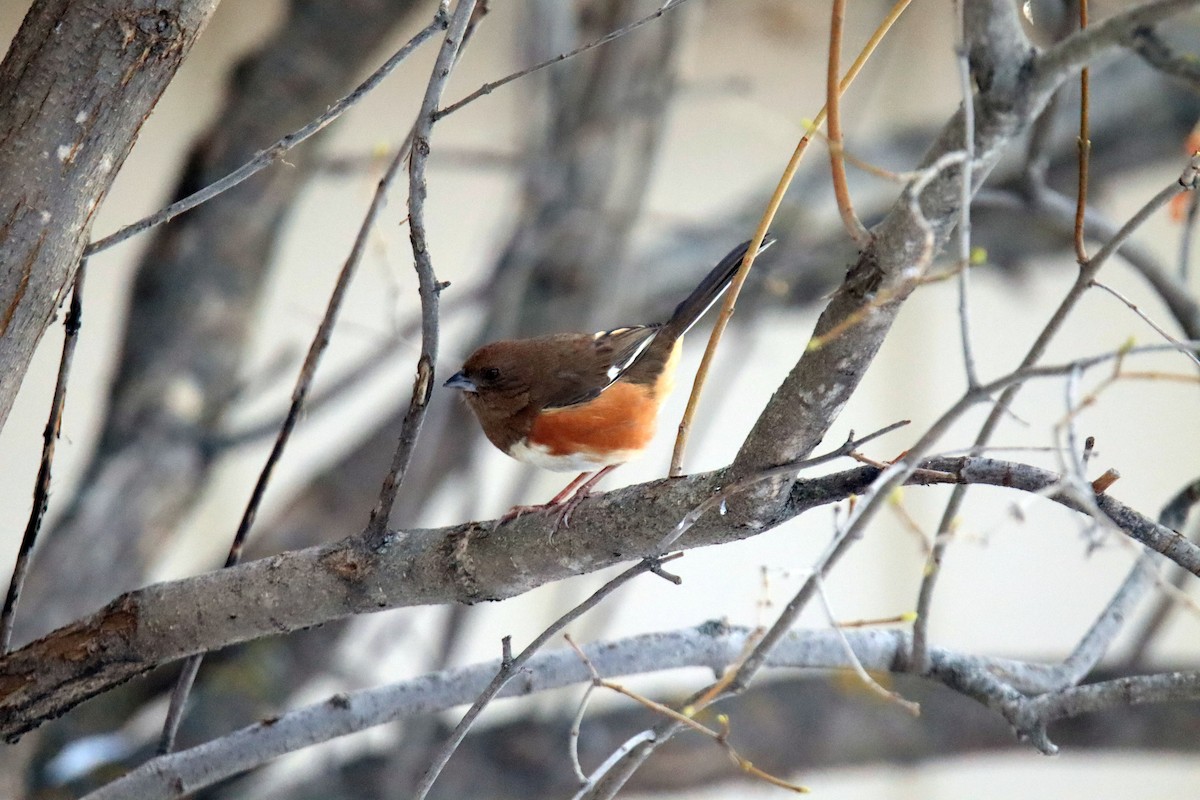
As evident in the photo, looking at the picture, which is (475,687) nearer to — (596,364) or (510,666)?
(510,666)

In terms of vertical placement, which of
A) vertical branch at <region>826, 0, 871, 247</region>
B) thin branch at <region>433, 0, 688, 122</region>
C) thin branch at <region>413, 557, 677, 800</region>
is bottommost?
thin branch at <region>413, 557, 677, 800</region>

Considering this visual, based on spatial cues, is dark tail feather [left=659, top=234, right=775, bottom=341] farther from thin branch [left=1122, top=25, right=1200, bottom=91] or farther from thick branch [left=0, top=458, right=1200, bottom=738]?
thin branch [left=1122, top=25, right=1200, bottom=91]

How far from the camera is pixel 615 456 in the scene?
143cm

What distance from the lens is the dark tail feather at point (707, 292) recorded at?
1368 millimetres

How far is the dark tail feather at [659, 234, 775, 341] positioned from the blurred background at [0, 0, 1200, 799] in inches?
13.7

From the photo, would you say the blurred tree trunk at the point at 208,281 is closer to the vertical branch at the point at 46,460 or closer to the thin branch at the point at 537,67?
the vertical branch at the point at 46,460

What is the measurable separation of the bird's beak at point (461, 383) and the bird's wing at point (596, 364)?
130 mm

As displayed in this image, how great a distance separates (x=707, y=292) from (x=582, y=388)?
210mm

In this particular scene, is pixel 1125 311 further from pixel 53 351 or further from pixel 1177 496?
pixel 53 351

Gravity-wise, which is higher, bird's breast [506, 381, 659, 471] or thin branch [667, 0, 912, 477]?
bird's breast [506, 381, 659, 471]

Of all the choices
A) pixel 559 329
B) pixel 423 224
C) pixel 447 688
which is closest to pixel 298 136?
pixel 423 224

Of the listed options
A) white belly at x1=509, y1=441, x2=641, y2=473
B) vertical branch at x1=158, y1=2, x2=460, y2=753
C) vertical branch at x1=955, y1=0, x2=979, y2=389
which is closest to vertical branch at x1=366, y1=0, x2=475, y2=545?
vertical branch at x1=158, y1=2, x2=460, y2=753

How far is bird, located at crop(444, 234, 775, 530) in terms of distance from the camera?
4.63ft

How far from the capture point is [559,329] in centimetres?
217
